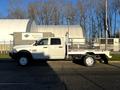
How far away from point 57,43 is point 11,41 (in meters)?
26.5

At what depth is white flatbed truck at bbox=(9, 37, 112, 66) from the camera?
25.0m

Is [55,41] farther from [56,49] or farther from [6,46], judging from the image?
[6,46]

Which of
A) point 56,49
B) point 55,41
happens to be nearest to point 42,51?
point 56,49

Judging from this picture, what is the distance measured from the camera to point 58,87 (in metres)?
13.5

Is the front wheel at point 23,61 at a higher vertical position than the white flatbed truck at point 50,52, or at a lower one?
lower

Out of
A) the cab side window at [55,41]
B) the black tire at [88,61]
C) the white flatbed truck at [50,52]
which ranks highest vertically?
the cab side window at [55,41]

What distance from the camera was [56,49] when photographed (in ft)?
82.9

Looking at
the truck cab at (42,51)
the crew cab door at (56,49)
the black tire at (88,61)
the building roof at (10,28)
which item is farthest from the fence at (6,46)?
the black tire at (88,61)

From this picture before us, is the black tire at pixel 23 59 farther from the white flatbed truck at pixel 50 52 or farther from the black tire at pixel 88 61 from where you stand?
the black tire at pixel 88 61

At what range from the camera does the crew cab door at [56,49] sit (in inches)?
993

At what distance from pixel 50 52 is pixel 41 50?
69 cm

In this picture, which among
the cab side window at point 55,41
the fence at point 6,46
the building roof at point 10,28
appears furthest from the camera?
the building roof at point 10,28

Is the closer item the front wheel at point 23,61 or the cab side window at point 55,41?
the front wheel at point 23,61

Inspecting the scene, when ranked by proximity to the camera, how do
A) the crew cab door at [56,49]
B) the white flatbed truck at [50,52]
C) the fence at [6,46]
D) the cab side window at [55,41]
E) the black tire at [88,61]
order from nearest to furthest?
the black tire at [88,61] → the white flatbed truck at [50,52] → the crew cab door at [56,49] → the cab side window at [55,41] → the fence at [6,46]
